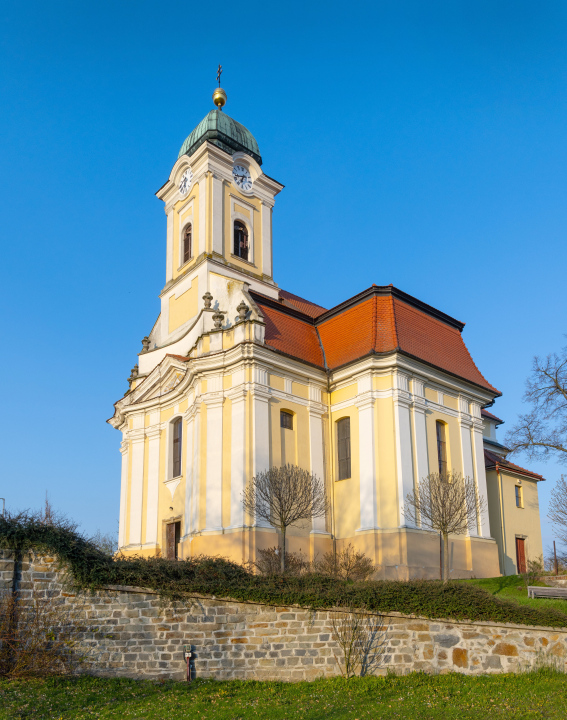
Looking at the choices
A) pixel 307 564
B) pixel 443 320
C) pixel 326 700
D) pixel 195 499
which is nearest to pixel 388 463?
pixel 307 564

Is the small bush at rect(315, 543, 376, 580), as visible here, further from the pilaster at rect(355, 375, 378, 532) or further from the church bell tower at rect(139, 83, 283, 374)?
the church bell tower at rect(139, 83, 283, 374)

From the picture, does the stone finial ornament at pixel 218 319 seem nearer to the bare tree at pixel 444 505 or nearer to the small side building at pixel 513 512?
the bare tree at pixel 444 505

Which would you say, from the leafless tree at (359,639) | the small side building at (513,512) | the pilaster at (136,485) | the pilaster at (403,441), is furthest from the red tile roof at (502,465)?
the leafless tree at (359,639)

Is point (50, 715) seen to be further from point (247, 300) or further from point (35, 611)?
point (247, 300)

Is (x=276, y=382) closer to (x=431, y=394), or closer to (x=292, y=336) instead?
(x=292, y=336)

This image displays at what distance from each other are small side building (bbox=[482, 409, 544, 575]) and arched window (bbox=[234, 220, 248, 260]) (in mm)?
14855

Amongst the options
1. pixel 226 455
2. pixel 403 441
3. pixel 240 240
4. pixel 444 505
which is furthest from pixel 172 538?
pixel 240 240

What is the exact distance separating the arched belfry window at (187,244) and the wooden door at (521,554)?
1987cm

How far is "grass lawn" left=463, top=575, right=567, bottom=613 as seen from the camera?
16.9m

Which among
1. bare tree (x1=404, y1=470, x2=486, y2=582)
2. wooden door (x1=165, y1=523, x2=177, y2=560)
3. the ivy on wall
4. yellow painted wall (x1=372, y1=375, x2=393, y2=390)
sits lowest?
the ivy on wall

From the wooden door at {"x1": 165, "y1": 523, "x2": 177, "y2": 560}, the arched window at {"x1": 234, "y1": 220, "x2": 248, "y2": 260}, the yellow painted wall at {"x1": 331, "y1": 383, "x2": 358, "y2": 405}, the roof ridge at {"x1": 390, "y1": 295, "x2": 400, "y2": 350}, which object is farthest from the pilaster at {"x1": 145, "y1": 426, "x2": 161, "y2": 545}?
the roof ridge at {"x1": 390, "y1": 295, "x2": 400, "y2": 350}

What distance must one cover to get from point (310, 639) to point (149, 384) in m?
18.3

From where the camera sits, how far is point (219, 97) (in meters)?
37.4

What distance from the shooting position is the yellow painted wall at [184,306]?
30.4m
